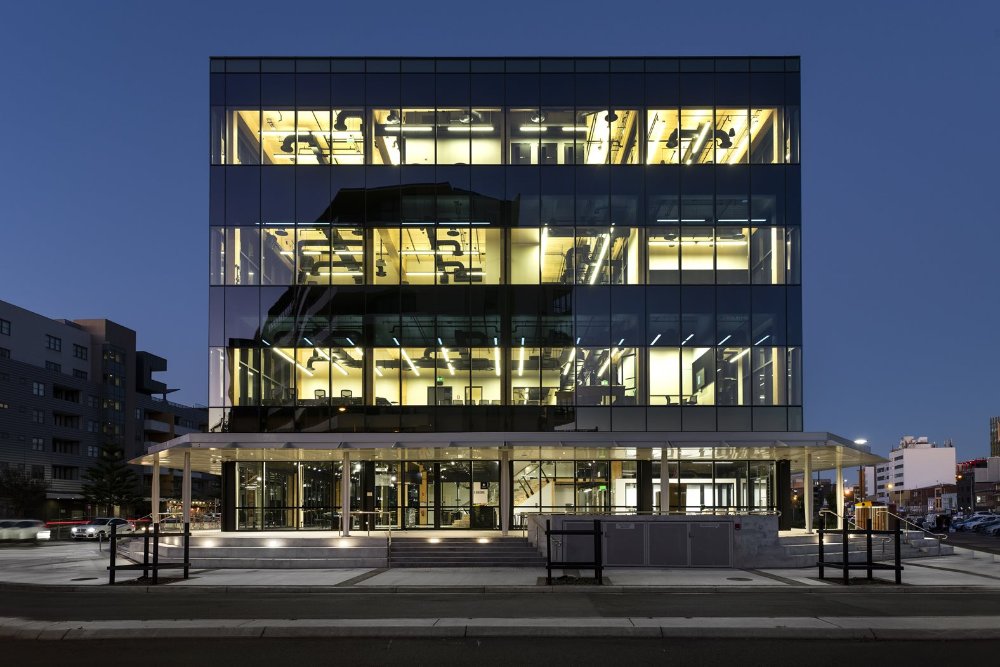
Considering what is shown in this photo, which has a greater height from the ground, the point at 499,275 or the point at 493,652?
the point at 499,275

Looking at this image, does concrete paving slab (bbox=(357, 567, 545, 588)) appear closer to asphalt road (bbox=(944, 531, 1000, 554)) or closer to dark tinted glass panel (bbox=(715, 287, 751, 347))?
dark tinted glass panel (bbox=(715, 287, 751, 347))

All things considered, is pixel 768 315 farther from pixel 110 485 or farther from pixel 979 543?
pixel 110 485

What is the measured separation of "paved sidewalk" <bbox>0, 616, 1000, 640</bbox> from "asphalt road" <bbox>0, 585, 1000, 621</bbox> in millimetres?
1178

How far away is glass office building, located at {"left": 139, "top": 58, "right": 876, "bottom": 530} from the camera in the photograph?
127 ft

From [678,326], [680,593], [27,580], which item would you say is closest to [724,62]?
[678,326]

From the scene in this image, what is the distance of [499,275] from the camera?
130 feet

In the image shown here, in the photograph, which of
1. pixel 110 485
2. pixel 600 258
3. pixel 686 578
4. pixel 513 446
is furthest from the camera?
pixel 110 485

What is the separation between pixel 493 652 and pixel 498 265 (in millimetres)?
27487

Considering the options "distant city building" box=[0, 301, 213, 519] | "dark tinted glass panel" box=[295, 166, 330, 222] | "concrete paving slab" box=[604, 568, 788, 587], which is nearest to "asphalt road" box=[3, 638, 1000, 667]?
"concrete paving slab" box=[604, 568, 788, 587]

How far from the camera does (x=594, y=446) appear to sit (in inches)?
1307

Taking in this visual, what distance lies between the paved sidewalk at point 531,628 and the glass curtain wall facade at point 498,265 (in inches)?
896

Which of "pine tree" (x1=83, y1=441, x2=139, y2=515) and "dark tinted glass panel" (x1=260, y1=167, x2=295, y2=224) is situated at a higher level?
"dark tinted glass panel" (x1=260, y1=167, x2=295, y2=224)

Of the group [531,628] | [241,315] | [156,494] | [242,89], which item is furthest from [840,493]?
[242,89]

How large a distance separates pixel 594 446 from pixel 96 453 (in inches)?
4019
